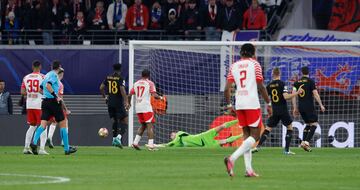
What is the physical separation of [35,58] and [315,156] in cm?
1441

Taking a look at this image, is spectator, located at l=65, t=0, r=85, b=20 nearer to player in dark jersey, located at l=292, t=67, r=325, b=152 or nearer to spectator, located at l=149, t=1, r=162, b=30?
spectator, located at l=149, t=1, r=162, b=30

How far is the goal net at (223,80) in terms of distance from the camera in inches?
1315

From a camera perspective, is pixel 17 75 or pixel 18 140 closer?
pixel 18 140

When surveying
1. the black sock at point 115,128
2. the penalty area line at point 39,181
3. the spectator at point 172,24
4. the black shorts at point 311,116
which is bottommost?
the black sock at point 115,128

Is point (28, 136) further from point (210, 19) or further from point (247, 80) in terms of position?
point (210, 19)

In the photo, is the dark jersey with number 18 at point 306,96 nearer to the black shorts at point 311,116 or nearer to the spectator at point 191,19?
the black shorts at point 311,116

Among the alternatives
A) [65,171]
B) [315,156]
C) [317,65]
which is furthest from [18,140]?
[65,171]

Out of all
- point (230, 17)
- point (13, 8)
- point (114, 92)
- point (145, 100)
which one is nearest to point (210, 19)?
point (230, 17)

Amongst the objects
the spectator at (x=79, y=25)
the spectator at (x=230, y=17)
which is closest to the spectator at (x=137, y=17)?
the spectator at (x=79, y=25)

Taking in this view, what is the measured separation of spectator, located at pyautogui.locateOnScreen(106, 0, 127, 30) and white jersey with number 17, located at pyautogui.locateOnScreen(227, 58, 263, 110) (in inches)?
787

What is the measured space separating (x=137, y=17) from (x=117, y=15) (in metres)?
0.77

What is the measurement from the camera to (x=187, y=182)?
55.1ft

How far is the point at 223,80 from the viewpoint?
34.2 m

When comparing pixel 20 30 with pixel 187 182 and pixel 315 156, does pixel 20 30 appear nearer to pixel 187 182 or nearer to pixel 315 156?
pixel 315 156
